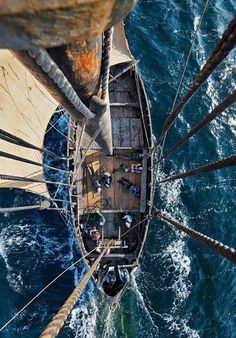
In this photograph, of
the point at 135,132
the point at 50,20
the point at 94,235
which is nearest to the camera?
the point at 50,20

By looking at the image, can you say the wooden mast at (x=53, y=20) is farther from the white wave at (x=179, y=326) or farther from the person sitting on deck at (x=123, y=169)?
the white wave at (x=179, y=326)

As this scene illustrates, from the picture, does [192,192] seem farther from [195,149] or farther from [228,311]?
[228,311]

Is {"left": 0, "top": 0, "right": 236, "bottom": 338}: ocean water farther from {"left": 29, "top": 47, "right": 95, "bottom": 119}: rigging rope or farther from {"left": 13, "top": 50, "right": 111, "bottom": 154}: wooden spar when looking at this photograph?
{"left": 29, "top": 47, "right": 95, "bottom": 119}: rigging rope

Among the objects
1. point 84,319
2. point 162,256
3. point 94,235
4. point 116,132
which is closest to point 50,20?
point 94,235

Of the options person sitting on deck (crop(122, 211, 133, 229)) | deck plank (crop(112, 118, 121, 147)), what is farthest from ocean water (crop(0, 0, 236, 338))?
deck plank (crop(112, 118, 121, 147))

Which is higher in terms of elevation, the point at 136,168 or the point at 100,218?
the point at 136,168

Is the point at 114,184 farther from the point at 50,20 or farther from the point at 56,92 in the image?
the point at 50,20

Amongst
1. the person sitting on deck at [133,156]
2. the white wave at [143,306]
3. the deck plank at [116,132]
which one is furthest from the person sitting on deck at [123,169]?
the white wave at [143,306]
